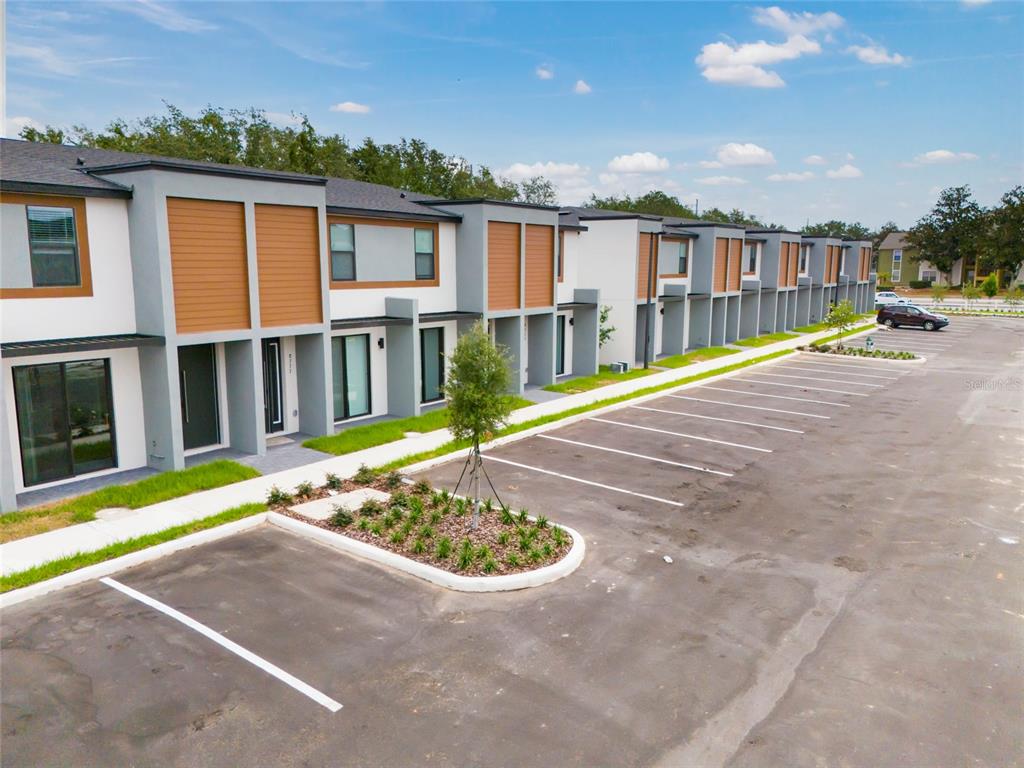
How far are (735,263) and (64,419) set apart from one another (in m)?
31.9

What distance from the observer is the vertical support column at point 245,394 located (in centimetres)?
1614

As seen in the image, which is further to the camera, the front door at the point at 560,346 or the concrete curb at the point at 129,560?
the front door at the point at 560,346

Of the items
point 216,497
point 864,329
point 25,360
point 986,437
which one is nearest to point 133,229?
point 25,360

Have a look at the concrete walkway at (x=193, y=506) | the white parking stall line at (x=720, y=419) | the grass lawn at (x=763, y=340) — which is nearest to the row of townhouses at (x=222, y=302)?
the concrete walkway at (x=193, y=506)

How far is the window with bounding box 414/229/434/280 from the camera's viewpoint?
20.9m

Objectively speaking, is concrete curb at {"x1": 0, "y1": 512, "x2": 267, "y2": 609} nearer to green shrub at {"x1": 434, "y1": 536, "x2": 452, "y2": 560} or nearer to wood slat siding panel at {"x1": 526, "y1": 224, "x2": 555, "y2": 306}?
green shrub at {"x1": 434, "y1": 536, "x2": 452, "y2": 560}

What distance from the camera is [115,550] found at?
11.0 m

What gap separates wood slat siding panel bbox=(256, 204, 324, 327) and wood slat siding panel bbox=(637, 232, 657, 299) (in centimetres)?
1535

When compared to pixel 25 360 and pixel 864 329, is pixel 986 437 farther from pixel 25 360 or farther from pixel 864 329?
pixel 864 329

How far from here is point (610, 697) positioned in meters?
7.72

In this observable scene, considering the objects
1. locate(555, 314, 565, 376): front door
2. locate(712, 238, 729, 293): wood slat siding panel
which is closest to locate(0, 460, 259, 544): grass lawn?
locate(555, 314, 565, 376): front door

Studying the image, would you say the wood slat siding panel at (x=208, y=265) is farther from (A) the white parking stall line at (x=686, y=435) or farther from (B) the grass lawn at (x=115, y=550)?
(A) the white parking stall line at (x=686, y=435)

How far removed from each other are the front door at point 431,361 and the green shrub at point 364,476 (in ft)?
22.0

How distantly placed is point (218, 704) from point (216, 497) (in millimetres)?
6690
